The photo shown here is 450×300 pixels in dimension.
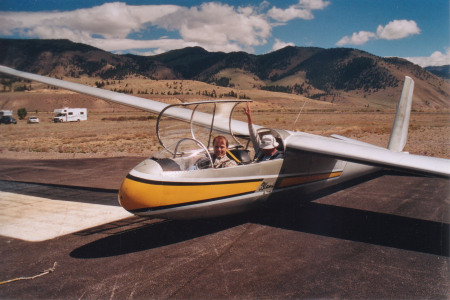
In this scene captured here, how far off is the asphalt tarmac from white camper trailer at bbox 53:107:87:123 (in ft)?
201

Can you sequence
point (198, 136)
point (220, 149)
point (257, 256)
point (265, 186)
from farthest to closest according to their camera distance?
point (198, 136) → point (265, 186) → point (220, 149) → point (257, 256)

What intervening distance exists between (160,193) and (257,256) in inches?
86.6

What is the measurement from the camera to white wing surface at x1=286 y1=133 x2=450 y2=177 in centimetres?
609

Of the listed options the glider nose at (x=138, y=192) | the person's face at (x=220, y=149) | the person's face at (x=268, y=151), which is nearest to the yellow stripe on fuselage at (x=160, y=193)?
the glider nose at (x=138, y=192)

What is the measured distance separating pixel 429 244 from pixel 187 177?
17.3 feet

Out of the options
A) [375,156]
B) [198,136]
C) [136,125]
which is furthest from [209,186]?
[136,125]

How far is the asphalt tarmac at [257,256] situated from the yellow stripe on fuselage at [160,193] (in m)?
1.00

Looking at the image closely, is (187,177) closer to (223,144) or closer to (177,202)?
(177,202)

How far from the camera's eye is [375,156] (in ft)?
21.7

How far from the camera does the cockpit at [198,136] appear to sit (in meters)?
6.67

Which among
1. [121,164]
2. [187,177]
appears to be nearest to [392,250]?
[187,177]

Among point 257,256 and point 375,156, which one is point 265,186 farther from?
point 375,156

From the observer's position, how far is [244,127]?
36.2 feet

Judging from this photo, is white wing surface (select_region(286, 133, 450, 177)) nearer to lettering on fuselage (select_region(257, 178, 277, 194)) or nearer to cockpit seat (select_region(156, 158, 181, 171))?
lettering on fuselage (select_region(257, 178, 277, 194))
